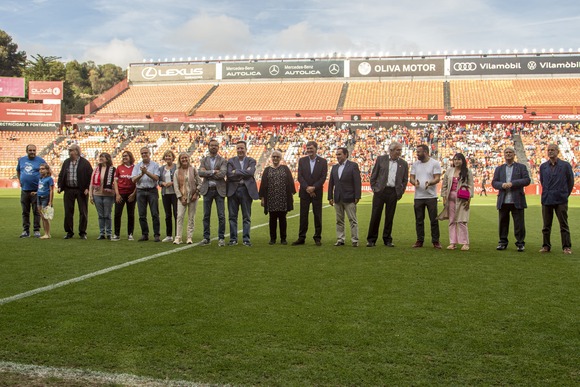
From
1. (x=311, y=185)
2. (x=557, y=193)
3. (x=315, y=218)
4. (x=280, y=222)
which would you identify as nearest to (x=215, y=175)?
(x=280, y=222)

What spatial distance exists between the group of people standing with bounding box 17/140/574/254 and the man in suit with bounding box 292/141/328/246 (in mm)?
18

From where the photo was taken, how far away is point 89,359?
4133 millimetres

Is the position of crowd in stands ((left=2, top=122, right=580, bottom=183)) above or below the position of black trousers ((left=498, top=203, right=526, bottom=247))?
above

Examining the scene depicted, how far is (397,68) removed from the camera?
60562 mm

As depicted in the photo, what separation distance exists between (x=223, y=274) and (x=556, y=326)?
3903 mm

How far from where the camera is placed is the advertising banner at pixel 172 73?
6431cm

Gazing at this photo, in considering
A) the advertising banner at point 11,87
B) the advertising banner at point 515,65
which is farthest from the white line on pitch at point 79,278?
the advertising banner at point 515,65

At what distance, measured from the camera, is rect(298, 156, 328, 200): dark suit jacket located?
11.0 m

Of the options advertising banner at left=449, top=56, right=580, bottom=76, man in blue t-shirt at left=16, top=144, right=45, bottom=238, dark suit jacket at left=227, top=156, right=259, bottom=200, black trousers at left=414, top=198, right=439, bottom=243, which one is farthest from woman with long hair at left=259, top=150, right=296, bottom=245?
advertising banner at left=449, top=56, right=580, bottom=76

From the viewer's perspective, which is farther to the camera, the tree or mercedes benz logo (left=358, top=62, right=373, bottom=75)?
the tree

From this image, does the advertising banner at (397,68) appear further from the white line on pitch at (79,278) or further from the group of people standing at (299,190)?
the white line on pitch at (79,278)

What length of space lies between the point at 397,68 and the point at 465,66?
6599 mm

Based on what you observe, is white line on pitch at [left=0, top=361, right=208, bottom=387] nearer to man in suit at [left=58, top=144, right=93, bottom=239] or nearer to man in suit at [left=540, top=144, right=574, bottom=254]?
man in suit at [left=540, top=144, right=574, bottom=254]

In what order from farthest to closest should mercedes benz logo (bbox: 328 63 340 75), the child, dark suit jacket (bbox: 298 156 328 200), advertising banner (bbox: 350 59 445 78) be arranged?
mercedes benz logo (bbox: 328 63 340 75), advertising banner (bbox: 350 59 445 78), the child, dark suit jacket (bbox: 298 156 328 200)
